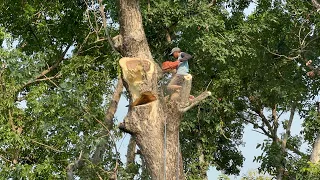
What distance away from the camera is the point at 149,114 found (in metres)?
5.82

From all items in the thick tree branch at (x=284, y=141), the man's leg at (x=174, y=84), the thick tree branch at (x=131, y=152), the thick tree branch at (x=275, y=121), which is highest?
the thick tree branch at (x=275, y=121)

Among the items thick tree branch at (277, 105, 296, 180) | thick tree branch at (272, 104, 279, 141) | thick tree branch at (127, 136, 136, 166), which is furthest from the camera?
thick tree branch at (272, 104, 279, 141)

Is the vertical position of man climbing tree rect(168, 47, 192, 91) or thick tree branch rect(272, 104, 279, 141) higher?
thick tree branch rect(272, 104, 279, 141)

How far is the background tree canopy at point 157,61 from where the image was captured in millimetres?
9141

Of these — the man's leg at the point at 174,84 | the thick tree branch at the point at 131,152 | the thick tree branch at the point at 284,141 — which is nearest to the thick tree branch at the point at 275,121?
the thick tree branch at the point at 284,141

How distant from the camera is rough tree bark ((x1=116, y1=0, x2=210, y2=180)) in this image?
5789 mm

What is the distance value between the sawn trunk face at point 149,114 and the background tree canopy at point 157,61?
8.27ft

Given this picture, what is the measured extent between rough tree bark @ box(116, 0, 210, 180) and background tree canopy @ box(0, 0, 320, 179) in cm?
252

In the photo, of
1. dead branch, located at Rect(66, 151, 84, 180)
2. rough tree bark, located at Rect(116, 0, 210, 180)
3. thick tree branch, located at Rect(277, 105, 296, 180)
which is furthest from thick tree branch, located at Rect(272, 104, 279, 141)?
rough tree bark, located at Rect(116, 0, 210, 180)

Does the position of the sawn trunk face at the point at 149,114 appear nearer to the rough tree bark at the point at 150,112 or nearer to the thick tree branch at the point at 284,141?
the rough tree bark at the point at 150,112

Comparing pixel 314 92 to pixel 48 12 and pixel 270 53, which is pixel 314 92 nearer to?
pixel 270 53

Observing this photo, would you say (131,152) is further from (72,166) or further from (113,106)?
(72,166)

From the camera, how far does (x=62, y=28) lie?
437 inches

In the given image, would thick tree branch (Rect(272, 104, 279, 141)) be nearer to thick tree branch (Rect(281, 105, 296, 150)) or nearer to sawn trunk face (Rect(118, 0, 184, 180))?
thick tree branch (Rect(281, 105, 296, 150))
